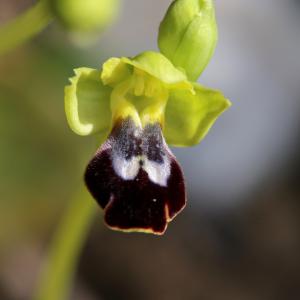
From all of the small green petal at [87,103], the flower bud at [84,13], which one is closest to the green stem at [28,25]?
the flower bud at [84,13]

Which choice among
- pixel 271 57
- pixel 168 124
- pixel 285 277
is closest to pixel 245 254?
pixel 285 277

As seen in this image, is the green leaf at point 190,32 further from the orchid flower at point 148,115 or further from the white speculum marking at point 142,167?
the white speculum marking at point 142,167

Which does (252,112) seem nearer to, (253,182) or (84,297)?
(253,182)

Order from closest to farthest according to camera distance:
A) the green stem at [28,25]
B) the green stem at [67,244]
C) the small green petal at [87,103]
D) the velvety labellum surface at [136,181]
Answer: the velvety labellum surface at [136,181] < the small green petal at [87,103] < the green stem at [28,25] < the green stem at [67,244]

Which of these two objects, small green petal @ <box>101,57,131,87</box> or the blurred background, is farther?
the blurred background

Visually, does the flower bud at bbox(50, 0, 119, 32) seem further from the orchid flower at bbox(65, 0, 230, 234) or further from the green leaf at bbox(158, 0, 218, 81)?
the green leaf at bbox(158, 0, 218, 81)

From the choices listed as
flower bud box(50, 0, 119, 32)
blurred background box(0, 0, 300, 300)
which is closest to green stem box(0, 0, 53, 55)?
flower bud box(50, 0, 119, 32)

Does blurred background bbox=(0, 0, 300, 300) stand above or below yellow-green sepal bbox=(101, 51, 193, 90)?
above
